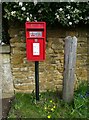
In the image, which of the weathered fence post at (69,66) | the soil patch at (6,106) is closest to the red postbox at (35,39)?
the weathered fence post at (69,66)

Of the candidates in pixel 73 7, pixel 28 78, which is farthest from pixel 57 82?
pixel 73 7

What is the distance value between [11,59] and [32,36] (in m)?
0.92

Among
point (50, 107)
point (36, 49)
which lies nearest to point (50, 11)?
point (36, 49)

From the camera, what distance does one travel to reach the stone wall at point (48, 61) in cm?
562

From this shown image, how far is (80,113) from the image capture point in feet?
16.3

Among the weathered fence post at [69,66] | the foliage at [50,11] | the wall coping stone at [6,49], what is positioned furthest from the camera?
the wall coping stone at [6,49]

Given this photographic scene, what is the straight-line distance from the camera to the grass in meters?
4.98

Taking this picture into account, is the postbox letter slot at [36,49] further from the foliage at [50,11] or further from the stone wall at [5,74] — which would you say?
the stone wall at [5,74]

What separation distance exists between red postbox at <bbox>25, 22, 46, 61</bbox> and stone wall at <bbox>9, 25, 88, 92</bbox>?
0.63 m

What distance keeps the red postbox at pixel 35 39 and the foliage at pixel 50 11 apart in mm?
449

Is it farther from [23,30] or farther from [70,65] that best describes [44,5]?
[70,65]

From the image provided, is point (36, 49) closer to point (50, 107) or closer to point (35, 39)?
point (35, 39)

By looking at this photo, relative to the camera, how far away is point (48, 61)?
226 inches

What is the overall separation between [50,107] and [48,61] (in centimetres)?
95
